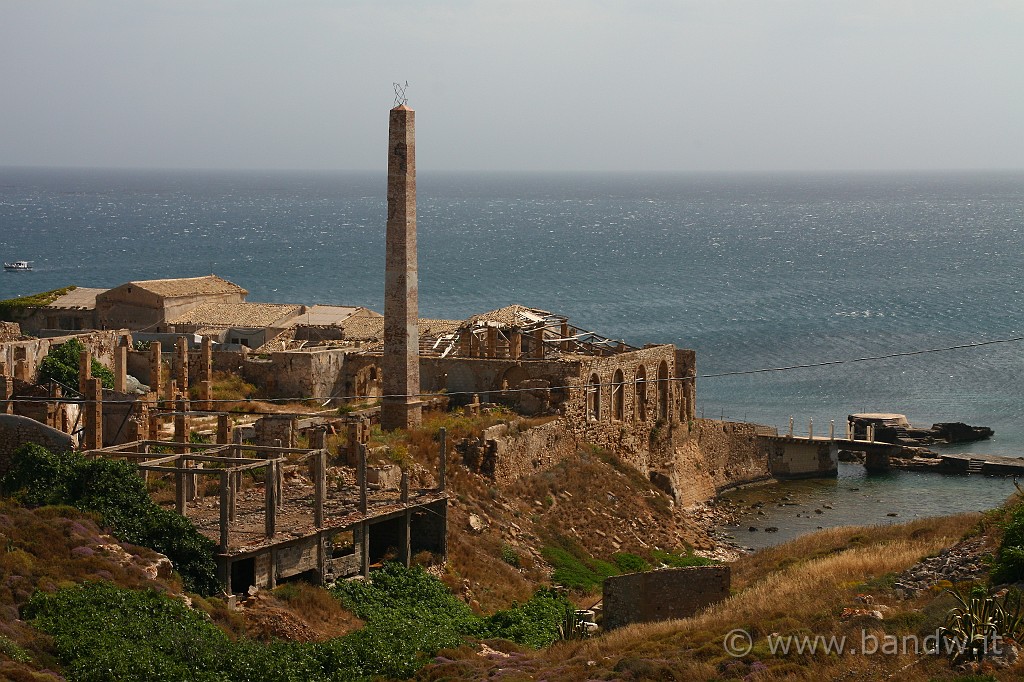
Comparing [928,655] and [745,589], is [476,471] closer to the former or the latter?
[745,589]

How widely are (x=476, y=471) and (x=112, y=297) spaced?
21.6 m

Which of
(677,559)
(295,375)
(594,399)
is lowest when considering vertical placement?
(677,559)

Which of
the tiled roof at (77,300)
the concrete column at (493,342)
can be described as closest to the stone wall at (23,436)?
the concrete column at (493,342)

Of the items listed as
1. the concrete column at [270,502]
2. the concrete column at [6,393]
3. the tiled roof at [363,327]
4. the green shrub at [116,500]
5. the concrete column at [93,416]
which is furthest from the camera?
the tiled roof at [363,327]

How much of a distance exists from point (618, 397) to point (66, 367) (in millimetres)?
16054

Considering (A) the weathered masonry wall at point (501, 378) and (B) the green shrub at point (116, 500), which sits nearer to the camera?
(B) the green shrub at point (116, 500)

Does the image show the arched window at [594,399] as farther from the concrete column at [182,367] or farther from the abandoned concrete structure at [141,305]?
the abandoned concrete structure at [141,305]

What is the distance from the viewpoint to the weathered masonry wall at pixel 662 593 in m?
23.9

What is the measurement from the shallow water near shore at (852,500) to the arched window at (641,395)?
14.2ft

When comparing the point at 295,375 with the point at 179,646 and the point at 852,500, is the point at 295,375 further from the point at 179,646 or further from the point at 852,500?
the point at 179,646

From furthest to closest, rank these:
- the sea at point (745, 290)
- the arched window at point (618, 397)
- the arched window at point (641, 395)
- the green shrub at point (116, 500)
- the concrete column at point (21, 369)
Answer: the sea at point (745, 290), the arched window at point (641, 395), the arched window at point (618, 397), the concrete column at point (21, 369), the green shrub at point (116, 500)

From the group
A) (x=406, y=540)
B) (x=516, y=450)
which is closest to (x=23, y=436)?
(x=406, y=540)

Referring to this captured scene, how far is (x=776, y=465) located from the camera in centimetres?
5578

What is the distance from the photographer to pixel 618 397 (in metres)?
45.0
